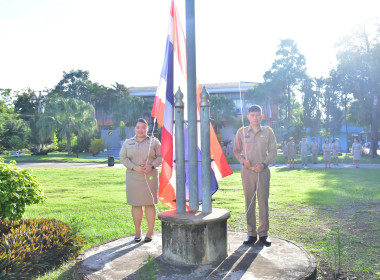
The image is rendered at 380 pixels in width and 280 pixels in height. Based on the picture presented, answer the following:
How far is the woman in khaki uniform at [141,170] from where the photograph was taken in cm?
489

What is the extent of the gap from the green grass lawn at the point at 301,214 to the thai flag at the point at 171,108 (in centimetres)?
164

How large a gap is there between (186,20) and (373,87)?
2921 cm

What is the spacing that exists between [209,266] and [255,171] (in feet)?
4.60

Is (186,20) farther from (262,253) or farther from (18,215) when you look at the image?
(18,215)

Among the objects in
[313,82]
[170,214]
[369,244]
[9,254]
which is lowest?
[369,244]

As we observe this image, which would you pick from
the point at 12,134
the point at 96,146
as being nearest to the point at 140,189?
the point at 96,146

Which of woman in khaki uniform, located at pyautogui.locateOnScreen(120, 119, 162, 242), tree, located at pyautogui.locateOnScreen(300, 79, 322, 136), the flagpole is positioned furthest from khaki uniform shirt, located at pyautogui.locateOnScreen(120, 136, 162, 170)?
tree, located at pyautogui.locateOnScreen(300, 79, 322, 136)

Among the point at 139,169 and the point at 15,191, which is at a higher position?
the point at 139,169

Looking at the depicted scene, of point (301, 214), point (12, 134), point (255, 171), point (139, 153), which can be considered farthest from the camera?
point (12, 134)

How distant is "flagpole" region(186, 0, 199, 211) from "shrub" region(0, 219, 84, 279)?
1.92 metres

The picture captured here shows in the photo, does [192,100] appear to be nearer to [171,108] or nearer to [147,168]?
[171,108]

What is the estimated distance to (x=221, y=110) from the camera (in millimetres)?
39469

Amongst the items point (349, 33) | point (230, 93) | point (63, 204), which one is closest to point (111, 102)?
point (230, 93)

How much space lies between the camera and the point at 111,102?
45.4 meters
